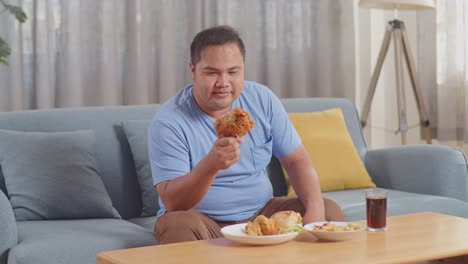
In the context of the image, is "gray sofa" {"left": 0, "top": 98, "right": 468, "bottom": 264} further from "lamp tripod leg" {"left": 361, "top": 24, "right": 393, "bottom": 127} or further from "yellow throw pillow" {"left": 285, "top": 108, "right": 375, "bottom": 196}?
"lamp tripod leg" {"left": 361, "top": 24, "right": 393, "bottom": 127}

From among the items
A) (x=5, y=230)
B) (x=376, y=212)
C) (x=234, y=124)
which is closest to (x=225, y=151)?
(x=234, y=124)

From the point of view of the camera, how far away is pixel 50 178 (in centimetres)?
288

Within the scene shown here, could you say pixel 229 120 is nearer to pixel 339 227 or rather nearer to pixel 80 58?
pixel 339 227

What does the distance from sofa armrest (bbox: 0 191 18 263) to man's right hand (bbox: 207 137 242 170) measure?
0.68 meters

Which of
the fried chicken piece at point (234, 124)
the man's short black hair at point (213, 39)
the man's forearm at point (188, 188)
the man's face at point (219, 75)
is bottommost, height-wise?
the man's forearm at point (188, 188)

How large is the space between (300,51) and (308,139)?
154 cm

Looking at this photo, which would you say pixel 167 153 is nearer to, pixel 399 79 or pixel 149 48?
pixel 149 48

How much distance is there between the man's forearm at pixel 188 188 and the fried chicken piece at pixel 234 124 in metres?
0.12

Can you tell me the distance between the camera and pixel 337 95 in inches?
201

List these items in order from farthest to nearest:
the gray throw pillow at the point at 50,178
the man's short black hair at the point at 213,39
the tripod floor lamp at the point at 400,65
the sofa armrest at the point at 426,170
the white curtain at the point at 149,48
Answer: the tripod floor lamp at the point at 400,65 → the white curtain at the point at 149,48 → the sofa armrest at the point at 426,170 → the gray throw pillow at the point at 50,178 → the man's short black hair at the point at 213,39

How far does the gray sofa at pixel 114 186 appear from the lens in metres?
2.52

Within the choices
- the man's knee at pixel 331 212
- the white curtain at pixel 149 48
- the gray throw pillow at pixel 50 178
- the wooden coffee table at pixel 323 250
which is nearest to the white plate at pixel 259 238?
the wooden coffee table at pixel 323 250

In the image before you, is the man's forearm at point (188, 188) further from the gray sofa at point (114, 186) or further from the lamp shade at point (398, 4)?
the lamp shade at point (398, 4)

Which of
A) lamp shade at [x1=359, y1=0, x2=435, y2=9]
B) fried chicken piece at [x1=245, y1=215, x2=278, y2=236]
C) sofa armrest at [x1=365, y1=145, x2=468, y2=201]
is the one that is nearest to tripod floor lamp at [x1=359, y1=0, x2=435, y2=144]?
lamp shade at [x1=359, y1=0, x2=435, y2=9]
